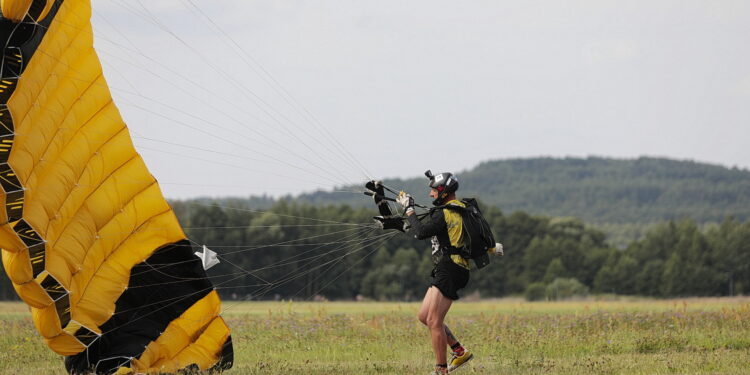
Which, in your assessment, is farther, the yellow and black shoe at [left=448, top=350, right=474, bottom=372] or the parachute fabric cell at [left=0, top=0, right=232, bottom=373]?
the yellow and black shoe at [left=448, top=350, right=474, bottom=372]

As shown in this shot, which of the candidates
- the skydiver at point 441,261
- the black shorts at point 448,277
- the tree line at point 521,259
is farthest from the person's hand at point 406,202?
the tree line at point 521,259

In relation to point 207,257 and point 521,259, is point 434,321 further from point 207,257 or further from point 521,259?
point 521,259


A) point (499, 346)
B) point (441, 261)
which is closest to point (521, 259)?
point (499, 346)

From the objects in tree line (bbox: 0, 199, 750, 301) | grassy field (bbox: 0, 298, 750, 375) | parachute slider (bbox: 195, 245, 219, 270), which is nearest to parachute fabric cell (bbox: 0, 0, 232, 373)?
parachute slider (bbox: 195, 245, 219, 270)

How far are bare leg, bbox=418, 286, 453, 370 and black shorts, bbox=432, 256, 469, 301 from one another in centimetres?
6

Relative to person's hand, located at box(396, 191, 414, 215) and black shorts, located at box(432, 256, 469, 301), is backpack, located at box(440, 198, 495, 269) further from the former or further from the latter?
person's hand, located at box(396, 191, 414, 215)

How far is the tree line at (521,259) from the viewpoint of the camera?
6762 centimetres

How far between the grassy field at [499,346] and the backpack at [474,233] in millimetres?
1489

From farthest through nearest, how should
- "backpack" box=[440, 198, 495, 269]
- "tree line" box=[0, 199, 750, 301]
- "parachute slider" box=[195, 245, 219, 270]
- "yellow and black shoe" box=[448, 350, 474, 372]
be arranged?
"tree line" box=[0, 199, 750, 301] → "parachute slider" box=[195, 245, 219, 270] → "yellow and black shoe" box=[448, 350, 474, 372] → "backpack" box=[440, 198, 495, 269]

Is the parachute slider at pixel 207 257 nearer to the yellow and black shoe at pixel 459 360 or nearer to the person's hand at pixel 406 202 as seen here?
the person's hand at pixel 406 202

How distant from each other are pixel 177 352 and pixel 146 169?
2191 mm

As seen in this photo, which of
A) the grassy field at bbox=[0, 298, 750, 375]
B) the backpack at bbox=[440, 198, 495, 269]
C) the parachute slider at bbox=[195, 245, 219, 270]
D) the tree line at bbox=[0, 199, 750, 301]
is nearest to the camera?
the backpack at bbox=[440, 198, 495, 269]

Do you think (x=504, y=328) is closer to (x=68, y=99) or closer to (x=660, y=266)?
(x=68, y=99)

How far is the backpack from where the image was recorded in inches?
410
